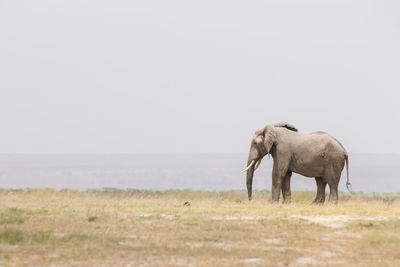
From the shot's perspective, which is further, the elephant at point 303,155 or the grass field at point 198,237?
the elephant at point 303,155

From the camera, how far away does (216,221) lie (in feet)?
49.3

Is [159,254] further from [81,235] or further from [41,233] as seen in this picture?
[41,233]

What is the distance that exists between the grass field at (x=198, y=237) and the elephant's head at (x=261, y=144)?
473 centimetres

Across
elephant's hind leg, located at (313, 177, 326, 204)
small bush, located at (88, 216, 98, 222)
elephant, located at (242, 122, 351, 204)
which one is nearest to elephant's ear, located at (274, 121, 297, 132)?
elephant, located at (242, 122, 351, 204)

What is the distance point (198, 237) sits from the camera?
1299cm

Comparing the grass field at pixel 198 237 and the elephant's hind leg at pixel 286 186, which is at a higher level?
the elephant's hind leg at pixel 286 186

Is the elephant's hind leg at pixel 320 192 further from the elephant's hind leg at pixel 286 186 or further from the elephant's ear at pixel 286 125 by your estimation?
the elephant's ear at pixel 286 125

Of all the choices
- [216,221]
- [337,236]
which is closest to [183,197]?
[216,221]

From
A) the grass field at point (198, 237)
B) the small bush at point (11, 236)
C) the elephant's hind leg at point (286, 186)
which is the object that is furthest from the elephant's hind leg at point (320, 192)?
the small bush at point (11, 236)

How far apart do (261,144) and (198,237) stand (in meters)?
10.1

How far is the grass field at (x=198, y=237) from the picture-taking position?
11188mm

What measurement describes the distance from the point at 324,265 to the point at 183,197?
50.0ft

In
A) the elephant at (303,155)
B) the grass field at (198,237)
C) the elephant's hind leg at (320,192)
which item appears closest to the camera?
the grass field at (198,237)

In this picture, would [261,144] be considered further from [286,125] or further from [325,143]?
[325,143]
